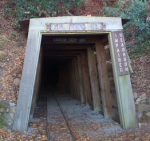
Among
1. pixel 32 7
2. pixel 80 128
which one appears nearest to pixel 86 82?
pixel 80 128

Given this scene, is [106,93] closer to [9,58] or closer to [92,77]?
[92,77]

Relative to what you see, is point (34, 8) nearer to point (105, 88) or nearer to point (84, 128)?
point (105, 88)

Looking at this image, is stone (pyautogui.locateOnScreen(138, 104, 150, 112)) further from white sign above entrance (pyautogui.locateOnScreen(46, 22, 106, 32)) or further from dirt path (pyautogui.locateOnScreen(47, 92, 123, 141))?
white sign above entrance (pyautogui.locateOnScreen(46, 22, 106, 32))

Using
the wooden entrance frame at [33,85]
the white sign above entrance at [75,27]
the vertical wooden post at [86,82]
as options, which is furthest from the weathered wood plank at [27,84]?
the vertical wooden post at [86,82]

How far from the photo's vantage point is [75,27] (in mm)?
5676

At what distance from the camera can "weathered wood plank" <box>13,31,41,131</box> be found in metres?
5.35

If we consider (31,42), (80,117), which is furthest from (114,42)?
(80,117)

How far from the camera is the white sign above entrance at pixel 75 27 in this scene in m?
5.64

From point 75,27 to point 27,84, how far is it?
2115mm

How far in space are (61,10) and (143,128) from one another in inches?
464

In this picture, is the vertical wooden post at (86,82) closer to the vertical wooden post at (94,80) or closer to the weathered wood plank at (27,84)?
the vertical wooden post at (94,80)

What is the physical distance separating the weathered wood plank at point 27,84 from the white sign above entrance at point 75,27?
1.44 feet

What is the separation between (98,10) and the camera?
18.0 metres

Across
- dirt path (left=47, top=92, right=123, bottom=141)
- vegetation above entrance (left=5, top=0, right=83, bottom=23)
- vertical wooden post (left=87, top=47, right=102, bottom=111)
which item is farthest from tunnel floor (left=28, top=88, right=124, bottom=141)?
vegetation above entrance (left=5, top=0, right=83, bottom=23)
